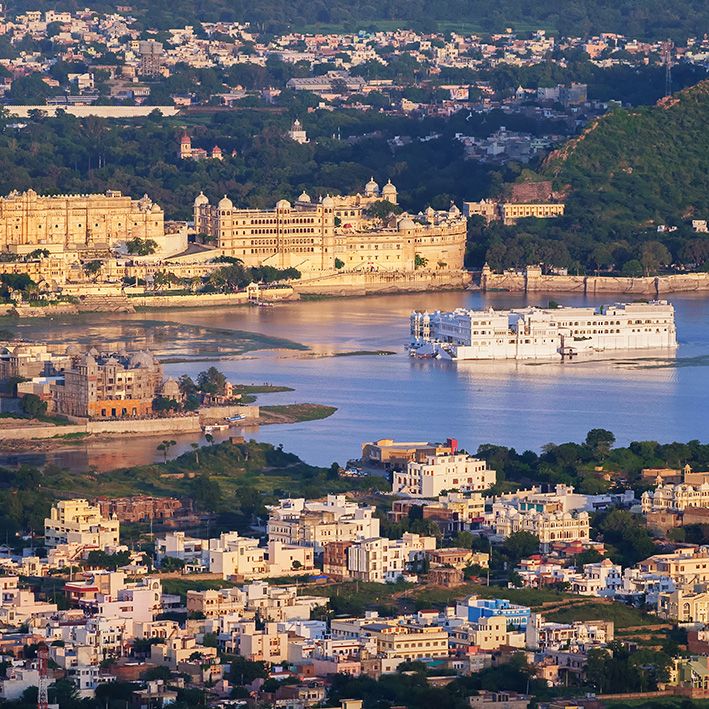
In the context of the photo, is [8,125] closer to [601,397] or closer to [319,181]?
[319,181]

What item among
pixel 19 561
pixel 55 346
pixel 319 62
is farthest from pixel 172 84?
pixel 19 561

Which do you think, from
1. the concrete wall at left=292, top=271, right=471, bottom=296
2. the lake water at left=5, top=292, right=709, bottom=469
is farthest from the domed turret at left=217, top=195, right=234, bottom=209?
the lake water at left=5, top=292, right=709, bottom=469

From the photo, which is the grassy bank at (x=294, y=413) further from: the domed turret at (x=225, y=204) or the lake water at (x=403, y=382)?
the domed turret at (x=225, y=204)

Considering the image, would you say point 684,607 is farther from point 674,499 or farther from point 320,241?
point 320,241

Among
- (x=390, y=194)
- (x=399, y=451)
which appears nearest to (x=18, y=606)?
(x=399, y=451)

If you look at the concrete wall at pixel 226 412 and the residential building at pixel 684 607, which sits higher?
the concrete wall at pixel 226 412

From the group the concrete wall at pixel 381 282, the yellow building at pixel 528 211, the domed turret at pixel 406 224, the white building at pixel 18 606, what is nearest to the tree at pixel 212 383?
the white building at pixel 18 606
